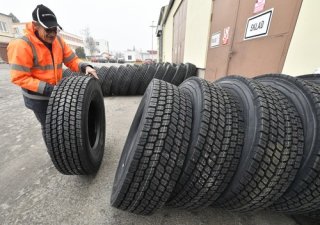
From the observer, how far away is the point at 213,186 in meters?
1.19

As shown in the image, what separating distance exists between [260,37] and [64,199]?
141 inches

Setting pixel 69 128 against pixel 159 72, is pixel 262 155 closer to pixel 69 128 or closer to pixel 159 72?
pixel 69 128

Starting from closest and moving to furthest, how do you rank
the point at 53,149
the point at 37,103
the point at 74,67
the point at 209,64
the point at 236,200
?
the point at 236,200 < the point at 53,149 < the point at 37,103 < the point at 74,67 < the point at 209,64

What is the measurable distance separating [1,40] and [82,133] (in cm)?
3880

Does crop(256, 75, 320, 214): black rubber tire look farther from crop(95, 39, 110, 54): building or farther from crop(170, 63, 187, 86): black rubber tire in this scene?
crop(95, 39, 110, 54): building

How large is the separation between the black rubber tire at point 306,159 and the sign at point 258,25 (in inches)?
77.3

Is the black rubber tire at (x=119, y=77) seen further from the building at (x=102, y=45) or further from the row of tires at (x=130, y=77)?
the building at (x=102, y=45)

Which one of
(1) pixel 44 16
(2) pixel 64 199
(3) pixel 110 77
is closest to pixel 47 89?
(1) pixel 44 16

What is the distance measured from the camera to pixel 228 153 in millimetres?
1145

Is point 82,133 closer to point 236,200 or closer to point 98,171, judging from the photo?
point 98,171

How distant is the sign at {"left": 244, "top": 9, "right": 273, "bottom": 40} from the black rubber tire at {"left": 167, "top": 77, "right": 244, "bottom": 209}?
232 centimetres

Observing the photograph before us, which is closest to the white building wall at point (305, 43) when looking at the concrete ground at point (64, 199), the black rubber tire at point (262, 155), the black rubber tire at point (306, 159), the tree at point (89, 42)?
the black rubber tire at point (306, 159)

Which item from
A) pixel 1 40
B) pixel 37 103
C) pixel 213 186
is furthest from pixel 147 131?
pixel 1 40

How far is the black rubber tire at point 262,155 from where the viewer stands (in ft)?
3.53
